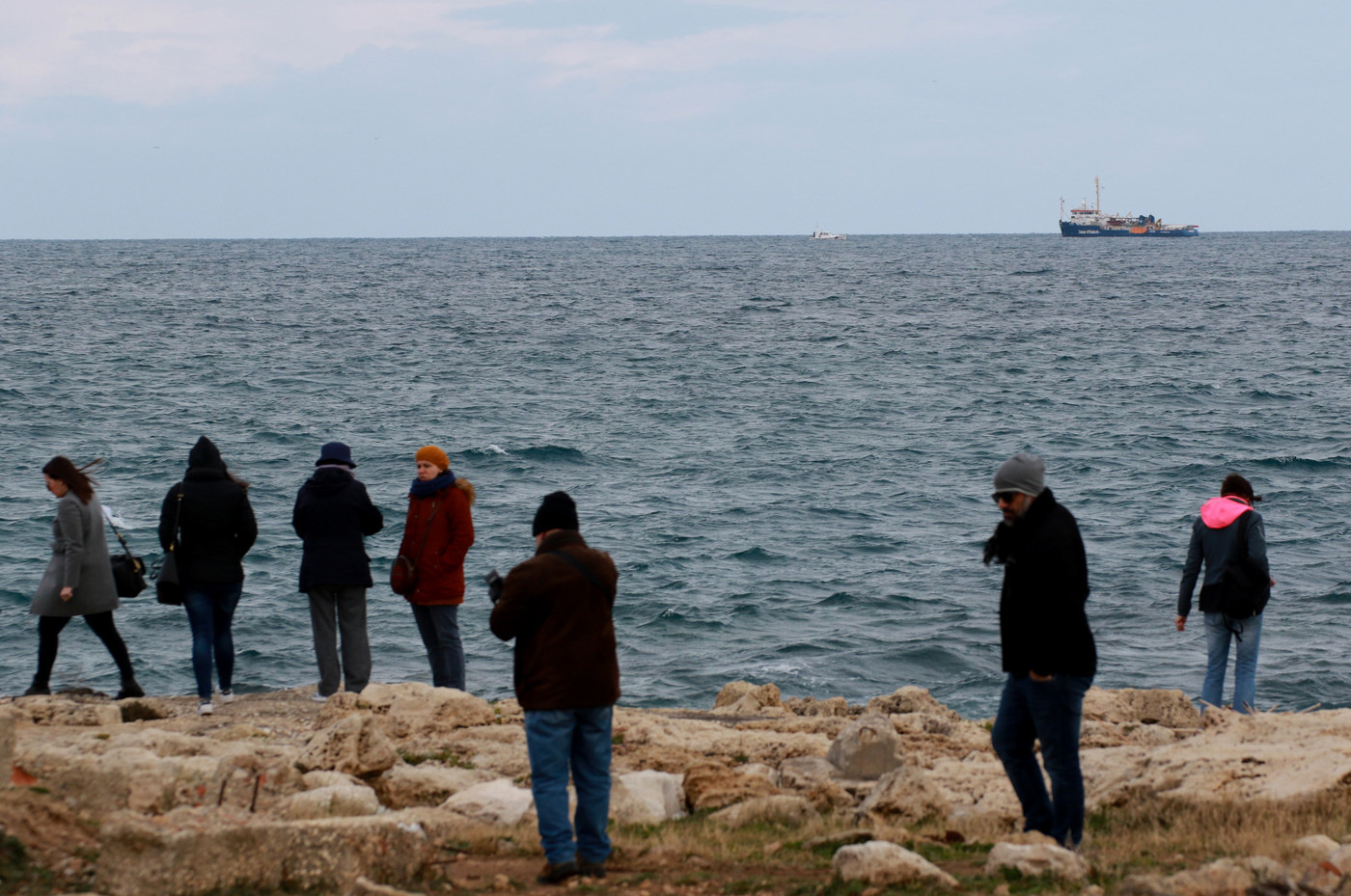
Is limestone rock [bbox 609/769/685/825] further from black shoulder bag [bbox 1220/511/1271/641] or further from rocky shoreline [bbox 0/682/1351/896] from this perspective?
black shoulder bag [bbox 1220/511/1271/641]

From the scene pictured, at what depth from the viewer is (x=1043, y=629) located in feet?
17.4

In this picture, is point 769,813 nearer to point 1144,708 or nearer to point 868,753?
point 868,753

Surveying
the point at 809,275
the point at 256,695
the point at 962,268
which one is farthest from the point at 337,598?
the point at 962,268

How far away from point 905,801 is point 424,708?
3.43 meters

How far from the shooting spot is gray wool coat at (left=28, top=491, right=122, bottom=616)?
8367 millimetres

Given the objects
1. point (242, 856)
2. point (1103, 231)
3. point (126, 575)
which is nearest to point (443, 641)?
point (126, 575)

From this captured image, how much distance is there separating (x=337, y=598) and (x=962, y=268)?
10171 cm

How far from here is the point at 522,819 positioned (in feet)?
20.8

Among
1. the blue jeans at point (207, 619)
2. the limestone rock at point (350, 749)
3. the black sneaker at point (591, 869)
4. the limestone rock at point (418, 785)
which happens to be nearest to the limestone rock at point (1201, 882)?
the black sneaker at point (591, 869)

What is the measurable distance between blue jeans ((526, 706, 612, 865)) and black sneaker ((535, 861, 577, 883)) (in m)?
0.03

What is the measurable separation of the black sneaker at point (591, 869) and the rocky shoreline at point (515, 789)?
113 mm

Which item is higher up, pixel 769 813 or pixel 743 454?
pixel 769 813

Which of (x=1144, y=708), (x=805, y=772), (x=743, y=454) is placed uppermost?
(x=805, y=772)


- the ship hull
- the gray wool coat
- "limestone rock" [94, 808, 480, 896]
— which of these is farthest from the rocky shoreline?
the ship hull
